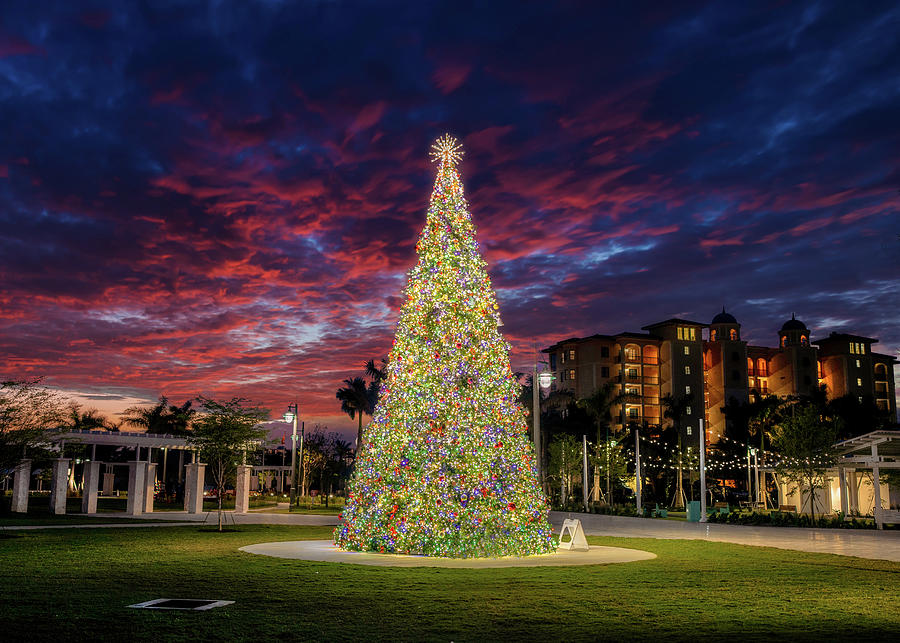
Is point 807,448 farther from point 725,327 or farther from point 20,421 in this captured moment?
point 725,327

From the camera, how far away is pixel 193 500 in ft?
129

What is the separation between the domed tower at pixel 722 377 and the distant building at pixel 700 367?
115 mm

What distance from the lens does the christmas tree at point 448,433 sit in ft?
52.9

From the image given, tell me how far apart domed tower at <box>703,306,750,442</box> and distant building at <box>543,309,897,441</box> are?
0.38 feet

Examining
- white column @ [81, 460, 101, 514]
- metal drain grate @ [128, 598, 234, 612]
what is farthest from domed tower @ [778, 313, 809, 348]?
metal drain grate @ [128, 598, 234, 612]

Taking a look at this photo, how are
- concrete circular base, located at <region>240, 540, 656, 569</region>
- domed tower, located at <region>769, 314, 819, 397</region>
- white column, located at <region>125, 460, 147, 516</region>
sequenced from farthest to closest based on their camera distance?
domed tower, located at <region>769, 314, 819, 397</region> < white column, located at <region>125, 460, 147, 516</region> < concrete circular base, located at <region>240, 540, 656, 569</region>

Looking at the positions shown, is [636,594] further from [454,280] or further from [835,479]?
[835,479]

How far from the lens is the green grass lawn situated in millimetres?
8148

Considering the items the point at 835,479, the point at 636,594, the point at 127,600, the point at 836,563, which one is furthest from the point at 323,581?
the point at 835,479

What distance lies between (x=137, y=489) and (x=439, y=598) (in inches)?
1161

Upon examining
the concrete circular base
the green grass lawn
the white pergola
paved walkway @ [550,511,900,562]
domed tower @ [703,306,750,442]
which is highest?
domed tower @ [703,306,750,442]

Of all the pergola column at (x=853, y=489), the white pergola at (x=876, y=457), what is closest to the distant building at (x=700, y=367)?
the pergola column at (x=853, y=489)

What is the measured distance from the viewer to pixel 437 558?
15734mm

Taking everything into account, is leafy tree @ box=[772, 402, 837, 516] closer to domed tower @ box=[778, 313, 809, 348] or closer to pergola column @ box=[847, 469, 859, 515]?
pergola column @ box=[847, 469, 859, 515]
